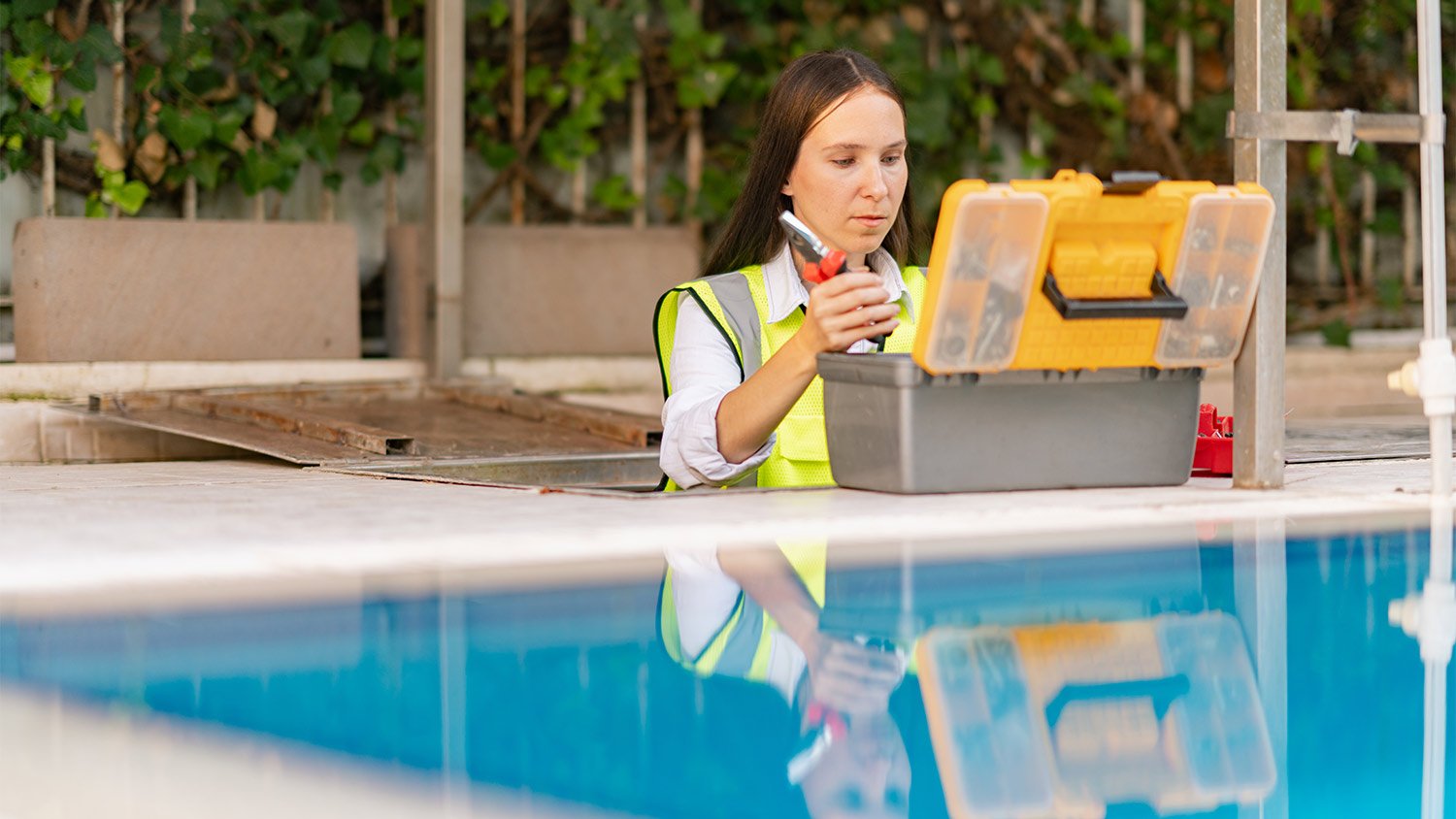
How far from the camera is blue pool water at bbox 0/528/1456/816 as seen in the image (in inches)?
42.0

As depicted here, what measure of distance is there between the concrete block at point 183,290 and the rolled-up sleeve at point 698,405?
110 inches

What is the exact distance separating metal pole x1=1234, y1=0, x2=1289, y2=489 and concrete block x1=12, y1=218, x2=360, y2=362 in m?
3.64

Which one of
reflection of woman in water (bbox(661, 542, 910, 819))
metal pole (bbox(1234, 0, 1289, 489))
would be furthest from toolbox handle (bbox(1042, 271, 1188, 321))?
reflection of woman in water (bbox(661, 542, 910, 819))

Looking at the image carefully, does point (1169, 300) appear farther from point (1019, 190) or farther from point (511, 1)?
point (511, 1)

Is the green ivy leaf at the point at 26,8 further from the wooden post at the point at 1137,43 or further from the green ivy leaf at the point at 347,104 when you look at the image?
the wooden post at the point at 1137,43

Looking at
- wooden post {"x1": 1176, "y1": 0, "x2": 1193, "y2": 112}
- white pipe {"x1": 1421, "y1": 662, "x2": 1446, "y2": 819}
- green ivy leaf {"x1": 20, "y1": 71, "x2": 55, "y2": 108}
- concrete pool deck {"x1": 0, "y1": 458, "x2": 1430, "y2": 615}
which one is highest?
wooden post {"x1": 1176, "y1": 0, "x2": 1193, "y2": 112}

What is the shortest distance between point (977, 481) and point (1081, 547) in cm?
33

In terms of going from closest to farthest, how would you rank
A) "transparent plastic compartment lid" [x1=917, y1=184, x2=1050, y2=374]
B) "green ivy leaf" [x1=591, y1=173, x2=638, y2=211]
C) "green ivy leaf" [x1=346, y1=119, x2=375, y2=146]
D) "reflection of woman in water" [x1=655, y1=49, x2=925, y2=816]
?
"transparent plastic compartment lid" [x1=917, y1=184, x2=1050, y2=374] < "reflection of woman in water" [x1=655, y1=49, x2=925, y2=816] < "green ivy leaf" [x1=346, y1=119, x2=375, y2=146] < "green ivy leaf" [x1=591, y1=173, x2=638, y2=211]

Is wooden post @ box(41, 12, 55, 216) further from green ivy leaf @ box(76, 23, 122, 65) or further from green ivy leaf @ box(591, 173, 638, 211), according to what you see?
green ivy leaf @ box(591, 173, 638, 211)

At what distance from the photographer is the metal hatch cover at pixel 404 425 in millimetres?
3658

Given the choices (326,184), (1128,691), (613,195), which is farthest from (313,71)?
(1128,691)

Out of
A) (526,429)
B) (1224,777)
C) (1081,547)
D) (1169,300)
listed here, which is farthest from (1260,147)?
(526,429)

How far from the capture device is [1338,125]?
6.82 feet

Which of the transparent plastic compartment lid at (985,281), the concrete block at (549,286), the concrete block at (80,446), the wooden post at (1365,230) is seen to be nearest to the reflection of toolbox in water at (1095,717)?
the transparent plastic compartment lid at (985,281)
